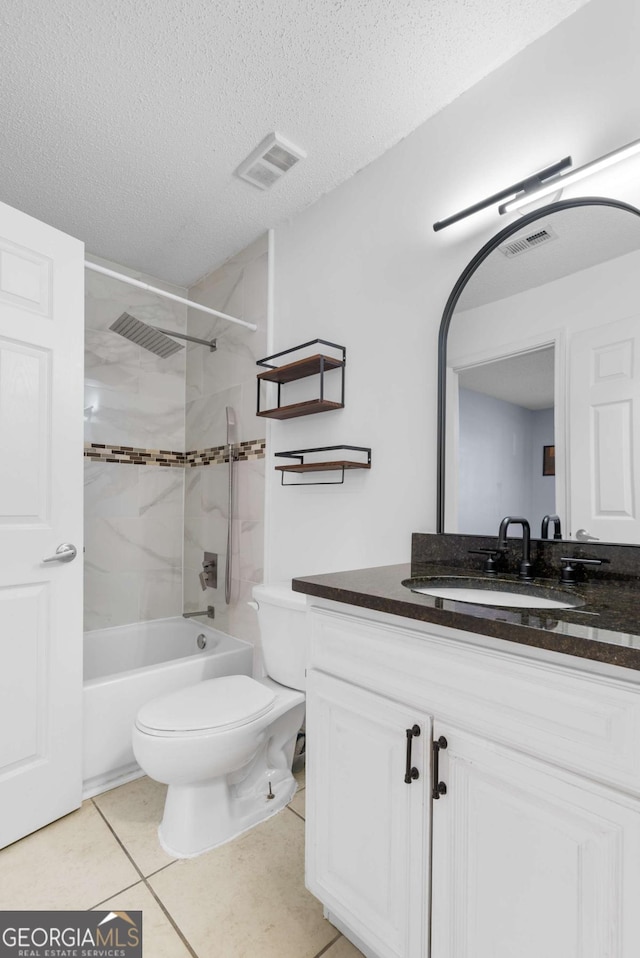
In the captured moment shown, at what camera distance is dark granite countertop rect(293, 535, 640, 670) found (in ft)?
2.35

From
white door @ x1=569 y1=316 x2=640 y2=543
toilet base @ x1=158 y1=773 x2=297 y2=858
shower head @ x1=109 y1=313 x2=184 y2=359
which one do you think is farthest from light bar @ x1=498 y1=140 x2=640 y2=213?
toilet base @ x1=158 y1=773 x2=297 y2=858

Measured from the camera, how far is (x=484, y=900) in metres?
0.86

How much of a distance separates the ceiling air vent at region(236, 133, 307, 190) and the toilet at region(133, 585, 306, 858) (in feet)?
5.44

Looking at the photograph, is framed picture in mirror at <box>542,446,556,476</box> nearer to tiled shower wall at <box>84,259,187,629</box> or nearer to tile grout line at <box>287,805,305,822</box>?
tile grout line at <box>287,805,305,822</box>

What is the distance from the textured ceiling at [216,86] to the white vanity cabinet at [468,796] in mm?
1613

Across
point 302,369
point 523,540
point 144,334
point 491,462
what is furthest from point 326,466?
point 144,334

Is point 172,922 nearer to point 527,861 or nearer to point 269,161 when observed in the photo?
point 527,861

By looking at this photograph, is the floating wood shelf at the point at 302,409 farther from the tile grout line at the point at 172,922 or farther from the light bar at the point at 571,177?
the tile grout line at the point at 172,922

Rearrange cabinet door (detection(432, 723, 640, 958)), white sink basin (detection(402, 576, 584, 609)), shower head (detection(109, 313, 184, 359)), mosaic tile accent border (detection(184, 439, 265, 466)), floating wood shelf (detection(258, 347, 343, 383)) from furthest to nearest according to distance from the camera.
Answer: mosaic tile accent border (detection(184, 439, 265, 466)), shower head (detection(109, 313, 184, 359)), floating wood shelf (detection(258, 347, 343, 383)), white sink basin (detection(402, 576, 584, 609)), cabinet door (detection(432, 723, 640, 958))

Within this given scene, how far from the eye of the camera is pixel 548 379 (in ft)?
4.45

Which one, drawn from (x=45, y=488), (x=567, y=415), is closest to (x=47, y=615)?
(x=45, y=488)

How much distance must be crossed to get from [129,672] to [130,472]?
1.17m

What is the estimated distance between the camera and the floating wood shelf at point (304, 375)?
1903mm

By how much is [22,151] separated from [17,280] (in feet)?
2.23
